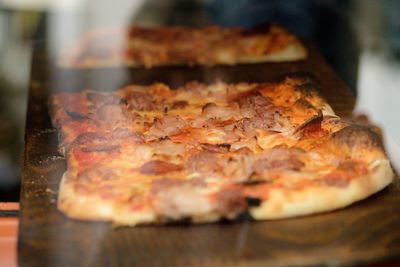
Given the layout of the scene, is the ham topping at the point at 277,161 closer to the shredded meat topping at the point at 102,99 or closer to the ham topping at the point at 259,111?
the ham topping at the point at 259,111

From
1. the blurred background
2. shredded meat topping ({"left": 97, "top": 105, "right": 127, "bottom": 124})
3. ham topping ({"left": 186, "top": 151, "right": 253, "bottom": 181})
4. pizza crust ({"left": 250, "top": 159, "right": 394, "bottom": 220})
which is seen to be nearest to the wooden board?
pizza crust ({"left": 250, "top": 159, "right": 394, "bottom": 220})

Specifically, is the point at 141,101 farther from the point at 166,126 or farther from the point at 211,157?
the point at 211,157

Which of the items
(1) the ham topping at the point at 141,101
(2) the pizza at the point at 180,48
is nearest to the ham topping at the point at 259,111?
(1) the ham topping at the point at 141,101

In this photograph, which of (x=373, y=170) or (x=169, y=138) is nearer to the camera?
(x=373, y=170)

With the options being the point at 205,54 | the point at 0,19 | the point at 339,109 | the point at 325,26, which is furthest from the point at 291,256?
the point at 0,19

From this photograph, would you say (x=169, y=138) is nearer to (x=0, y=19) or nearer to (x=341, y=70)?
(x=341, y=70)

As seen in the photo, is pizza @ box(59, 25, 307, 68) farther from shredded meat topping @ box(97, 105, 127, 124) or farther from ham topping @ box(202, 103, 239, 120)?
ham topping @ box(202, 103, 239, 120)
